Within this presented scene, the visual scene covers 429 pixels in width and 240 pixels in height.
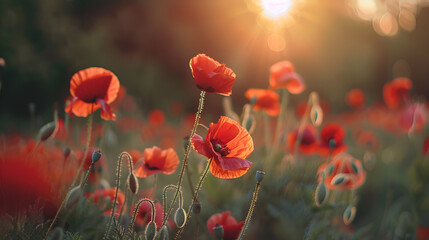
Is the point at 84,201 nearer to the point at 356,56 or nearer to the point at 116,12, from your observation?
the point at 116,12

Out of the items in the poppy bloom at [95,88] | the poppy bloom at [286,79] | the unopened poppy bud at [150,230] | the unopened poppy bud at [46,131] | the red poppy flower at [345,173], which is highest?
the poppy bloom at [286,79]

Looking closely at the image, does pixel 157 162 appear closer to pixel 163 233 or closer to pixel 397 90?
pixel 163 233

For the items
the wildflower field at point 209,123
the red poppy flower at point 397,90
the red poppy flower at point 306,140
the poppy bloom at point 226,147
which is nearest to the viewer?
the poppy bloom at point 226,147

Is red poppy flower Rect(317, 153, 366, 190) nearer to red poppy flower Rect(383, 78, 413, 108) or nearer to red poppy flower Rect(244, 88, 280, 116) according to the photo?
red poppy flower Rect(244, 88, 280, 116)

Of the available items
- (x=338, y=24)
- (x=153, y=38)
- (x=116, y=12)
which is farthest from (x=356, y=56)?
(x=116, y=12)

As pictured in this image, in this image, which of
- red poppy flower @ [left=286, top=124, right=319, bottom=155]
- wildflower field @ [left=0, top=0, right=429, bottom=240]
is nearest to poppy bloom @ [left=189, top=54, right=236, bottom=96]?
wildflower field @ [left=0, top=0, right=429, bottom=240]

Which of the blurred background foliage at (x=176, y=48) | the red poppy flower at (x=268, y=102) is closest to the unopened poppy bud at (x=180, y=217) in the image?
the red poppy flower at (x=268, y=102)

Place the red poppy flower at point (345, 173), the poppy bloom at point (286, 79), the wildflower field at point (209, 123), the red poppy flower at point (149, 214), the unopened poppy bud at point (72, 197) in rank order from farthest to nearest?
the poppy bloom at point (286, 79), the red poppy flower at point (345, 173), the red poppy flower at point (149, 214), the wildflower field at point (209, 123), the unopened poppy bud at point (72, 197)

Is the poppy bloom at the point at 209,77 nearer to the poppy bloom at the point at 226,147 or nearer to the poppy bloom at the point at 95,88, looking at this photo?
the poppy bloom at the point at 226,147
